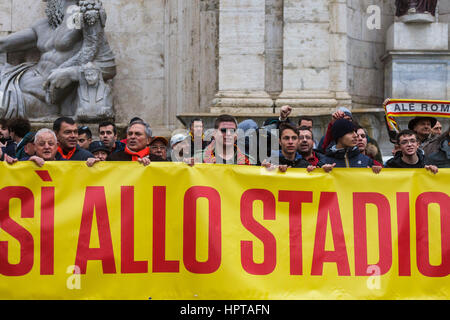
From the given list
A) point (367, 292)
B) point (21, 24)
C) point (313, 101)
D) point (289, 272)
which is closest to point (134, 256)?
point (289, 272)

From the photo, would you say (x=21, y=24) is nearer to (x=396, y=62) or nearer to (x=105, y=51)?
(x=105, y=51)

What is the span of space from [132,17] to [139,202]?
321 inches

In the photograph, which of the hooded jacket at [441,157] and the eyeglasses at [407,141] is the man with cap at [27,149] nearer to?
the eyeglasses at [407,141]

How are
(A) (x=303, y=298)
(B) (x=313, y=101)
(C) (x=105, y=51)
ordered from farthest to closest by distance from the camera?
1. (C) (x=105, y=51)
2. (B) (x=313, y=101)
3. (A) (x=303, y=298)

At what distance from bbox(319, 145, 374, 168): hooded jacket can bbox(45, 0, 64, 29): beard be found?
739 centimetres

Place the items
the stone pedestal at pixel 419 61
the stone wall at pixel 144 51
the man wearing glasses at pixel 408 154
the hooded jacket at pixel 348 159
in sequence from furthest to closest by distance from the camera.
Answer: the stone wall at pixel 144 51 → the stone pedestal at pixel 419 61 → the man wearing glasses at pixel 408 154 → the hooded jacket at pixel 348 159

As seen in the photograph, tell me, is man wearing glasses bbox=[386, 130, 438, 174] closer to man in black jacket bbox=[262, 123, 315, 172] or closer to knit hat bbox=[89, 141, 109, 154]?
man in black jacket bbox=[262, 123, 315, 172]

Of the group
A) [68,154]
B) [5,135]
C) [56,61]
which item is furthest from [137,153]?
[56,61]

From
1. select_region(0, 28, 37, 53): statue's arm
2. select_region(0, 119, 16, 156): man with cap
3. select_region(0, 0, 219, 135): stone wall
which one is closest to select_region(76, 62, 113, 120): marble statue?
select_region(0, 0, 219, 135): stone wall

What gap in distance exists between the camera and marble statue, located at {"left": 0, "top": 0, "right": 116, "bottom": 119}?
13.7m

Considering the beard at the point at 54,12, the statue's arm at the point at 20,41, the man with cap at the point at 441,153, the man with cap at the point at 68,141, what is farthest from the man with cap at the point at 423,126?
the statue's arm at the point at 20,41

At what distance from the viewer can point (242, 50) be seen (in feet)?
43.5

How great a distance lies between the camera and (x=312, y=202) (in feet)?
23.6

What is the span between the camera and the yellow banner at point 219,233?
6.94m
